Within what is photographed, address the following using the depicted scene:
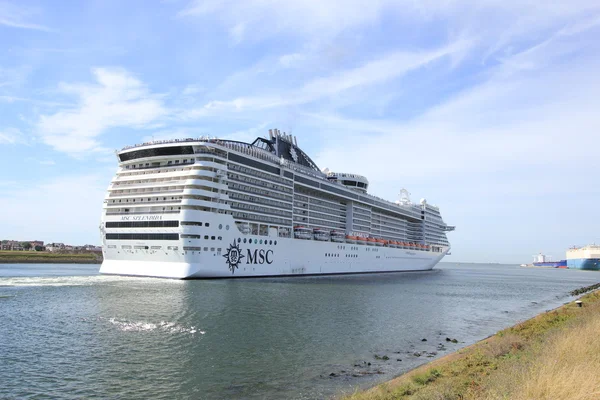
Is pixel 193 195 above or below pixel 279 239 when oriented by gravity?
above

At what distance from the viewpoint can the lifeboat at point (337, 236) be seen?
76.8 m

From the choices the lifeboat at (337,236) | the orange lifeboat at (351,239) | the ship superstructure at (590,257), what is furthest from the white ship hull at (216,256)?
the ship superstructure at (590,257)

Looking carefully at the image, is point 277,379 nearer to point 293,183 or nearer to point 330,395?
point 330,395

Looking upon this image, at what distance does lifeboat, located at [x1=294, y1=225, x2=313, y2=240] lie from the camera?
66.1 meters

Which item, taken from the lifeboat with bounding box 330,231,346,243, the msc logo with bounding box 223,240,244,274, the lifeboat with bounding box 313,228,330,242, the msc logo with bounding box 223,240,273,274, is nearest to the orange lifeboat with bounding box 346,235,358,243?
the lifeboat with bounding box 330,231,346,243

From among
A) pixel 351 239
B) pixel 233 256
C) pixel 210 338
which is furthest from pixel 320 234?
pixel 210 338

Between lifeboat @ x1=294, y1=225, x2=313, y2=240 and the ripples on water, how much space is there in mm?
24464

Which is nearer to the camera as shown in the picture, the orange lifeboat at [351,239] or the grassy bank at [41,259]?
the orange lifeboat at [351,239]

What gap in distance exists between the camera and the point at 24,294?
36.1 m

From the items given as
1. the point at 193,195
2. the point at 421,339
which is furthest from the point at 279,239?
the point at 421,339

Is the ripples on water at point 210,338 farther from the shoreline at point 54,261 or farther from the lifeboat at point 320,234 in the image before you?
the shoreline at point 54,261

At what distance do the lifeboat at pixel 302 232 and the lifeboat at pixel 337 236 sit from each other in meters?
9.22

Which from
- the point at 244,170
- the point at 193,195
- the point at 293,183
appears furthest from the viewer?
the point at 293,183

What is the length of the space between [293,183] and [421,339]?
45210mm
